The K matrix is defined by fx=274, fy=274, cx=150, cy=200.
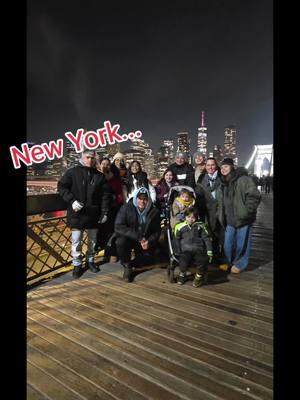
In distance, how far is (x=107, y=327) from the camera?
8.17 feet

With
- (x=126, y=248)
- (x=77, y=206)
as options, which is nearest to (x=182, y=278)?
(x=126, y=248)

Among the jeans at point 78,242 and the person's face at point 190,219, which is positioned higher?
the person's face at point 190,219

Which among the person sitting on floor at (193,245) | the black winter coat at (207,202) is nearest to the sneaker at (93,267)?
the person sitting on floor at (193,245)

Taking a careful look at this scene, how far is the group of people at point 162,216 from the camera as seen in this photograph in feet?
11.7

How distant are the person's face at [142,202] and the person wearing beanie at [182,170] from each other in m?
0.83

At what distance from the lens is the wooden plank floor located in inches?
70.5

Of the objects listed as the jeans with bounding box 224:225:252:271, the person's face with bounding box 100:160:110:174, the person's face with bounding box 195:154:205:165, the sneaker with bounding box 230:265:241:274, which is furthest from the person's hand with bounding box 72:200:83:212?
the sneaker with bounding box 230:265:241:274

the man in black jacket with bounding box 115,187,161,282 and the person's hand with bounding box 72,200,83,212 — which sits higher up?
the person's hand with bounding box 72,200,83,212

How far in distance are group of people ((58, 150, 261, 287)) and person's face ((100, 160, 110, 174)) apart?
0.05ft

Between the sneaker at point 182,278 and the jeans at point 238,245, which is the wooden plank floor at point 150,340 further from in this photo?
the jeans at point 238,245

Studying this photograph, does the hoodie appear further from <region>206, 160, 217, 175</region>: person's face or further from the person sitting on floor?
<region>206, 160, 217, 175</region>: person's face

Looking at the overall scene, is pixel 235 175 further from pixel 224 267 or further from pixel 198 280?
pixel 198 280
